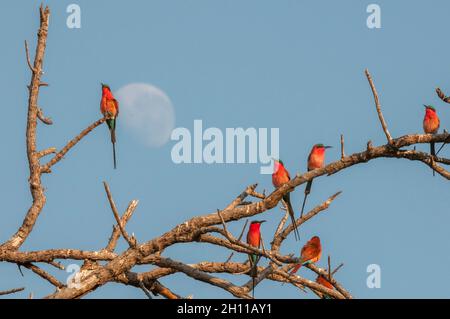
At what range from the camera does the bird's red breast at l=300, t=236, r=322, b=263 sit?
14.9m

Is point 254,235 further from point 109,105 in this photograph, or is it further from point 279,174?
point 109,105

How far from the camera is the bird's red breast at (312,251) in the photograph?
14.9 m

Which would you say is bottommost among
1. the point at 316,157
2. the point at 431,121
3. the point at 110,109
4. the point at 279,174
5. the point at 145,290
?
the point at 145,290

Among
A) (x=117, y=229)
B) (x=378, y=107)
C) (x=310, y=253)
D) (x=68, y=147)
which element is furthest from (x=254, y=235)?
(x=378, y=107)

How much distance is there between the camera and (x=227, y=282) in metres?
12.6

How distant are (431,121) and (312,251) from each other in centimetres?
314

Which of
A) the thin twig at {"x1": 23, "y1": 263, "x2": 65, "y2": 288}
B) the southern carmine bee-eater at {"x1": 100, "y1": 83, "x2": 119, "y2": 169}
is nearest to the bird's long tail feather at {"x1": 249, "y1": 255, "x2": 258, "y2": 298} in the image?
the thin twig at {"x1": 23, "y1": 263, "x2": 65, "y2": 288}

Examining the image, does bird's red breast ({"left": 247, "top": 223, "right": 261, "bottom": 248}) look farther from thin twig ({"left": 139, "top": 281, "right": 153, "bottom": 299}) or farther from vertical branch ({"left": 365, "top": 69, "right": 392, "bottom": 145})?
vertical branch ({"left": 365, "top": 69, "right": 392, "bottom": 145})

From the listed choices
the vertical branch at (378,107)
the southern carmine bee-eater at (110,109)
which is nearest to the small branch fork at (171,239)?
the vertical branch at (378,107)

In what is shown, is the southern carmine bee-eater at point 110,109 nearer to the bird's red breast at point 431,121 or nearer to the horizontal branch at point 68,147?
the horizontal branch at point 68,147

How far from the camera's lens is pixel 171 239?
12.9 meters

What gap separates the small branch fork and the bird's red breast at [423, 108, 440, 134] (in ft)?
10.5
